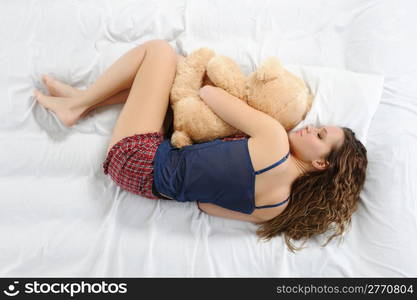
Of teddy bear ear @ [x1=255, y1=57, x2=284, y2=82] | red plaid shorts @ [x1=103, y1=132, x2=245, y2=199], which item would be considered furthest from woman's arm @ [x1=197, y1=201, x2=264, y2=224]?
teddy bear ear @ [x1=255, y1=57, x2=284, y2=82]

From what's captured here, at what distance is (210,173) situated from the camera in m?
1.04

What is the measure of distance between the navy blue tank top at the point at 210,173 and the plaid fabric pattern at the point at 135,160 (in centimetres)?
2

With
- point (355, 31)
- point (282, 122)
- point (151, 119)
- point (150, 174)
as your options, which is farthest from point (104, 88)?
point (355, 31)

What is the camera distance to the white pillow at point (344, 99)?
3.77ft

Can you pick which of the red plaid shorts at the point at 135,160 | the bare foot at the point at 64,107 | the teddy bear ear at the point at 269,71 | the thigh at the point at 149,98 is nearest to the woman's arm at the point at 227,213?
the red plaid shorts at the point at 135,160

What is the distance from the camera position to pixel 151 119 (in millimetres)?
1149

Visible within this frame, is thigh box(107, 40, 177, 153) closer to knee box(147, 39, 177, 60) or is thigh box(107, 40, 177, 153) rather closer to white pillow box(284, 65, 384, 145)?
knee box(147, 39, 177, 60)

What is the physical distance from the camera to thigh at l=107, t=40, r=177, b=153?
115 centimetres

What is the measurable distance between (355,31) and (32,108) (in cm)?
127

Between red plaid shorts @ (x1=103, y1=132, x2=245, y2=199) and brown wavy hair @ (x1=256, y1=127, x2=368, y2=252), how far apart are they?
0.92 feet

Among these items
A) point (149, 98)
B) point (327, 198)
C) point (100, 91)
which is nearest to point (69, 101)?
point (100, 91)

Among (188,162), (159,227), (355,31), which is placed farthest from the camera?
(355,31)

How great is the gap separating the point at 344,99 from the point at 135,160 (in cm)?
73

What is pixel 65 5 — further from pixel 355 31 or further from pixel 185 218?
A: pixel 355 31
